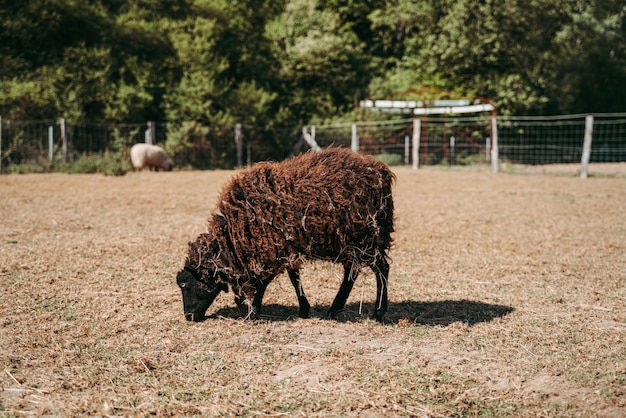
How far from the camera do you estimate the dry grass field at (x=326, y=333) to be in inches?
147

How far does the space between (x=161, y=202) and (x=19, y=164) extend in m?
11.2

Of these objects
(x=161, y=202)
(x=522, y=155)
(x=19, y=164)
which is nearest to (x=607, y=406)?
(x=161, y=202)

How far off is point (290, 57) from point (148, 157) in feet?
33.6

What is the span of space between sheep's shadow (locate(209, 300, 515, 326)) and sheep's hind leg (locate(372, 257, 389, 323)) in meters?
0.08

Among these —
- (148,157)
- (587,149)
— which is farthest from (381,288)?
(148,157)

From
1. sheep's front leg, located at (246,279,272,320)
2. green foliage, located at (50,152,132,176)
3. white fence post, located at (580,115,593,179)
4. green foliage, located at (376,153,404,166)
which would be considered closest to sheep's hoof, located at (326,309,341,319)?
sheep's front leg, located at (246,279,272,320)

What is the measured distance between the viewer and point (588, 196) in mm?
14711

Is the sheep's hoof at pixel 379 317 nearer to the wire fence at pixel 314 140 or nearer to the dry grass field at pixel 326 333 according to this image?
the dry grass field at pixel 326 333

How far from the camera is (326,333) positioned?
5.04 m

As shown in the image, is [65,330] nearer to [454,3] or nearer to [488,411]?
[488,411]

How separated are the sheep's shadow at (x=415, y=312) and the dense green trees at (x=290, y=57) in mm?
A: 19931

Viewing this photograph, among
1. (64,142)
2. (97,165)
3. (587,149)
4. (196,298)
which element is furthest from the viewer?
(64,142)

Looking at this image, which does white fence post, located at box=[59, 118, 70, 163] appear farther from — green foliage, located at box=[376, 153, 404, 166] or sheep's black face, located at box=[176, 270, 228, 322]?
sheep's black face, located at box=[176, 270, 228, 322]

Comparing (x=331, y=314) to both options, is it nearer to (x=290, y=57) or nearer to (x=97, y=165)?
(x=97, y=165)
